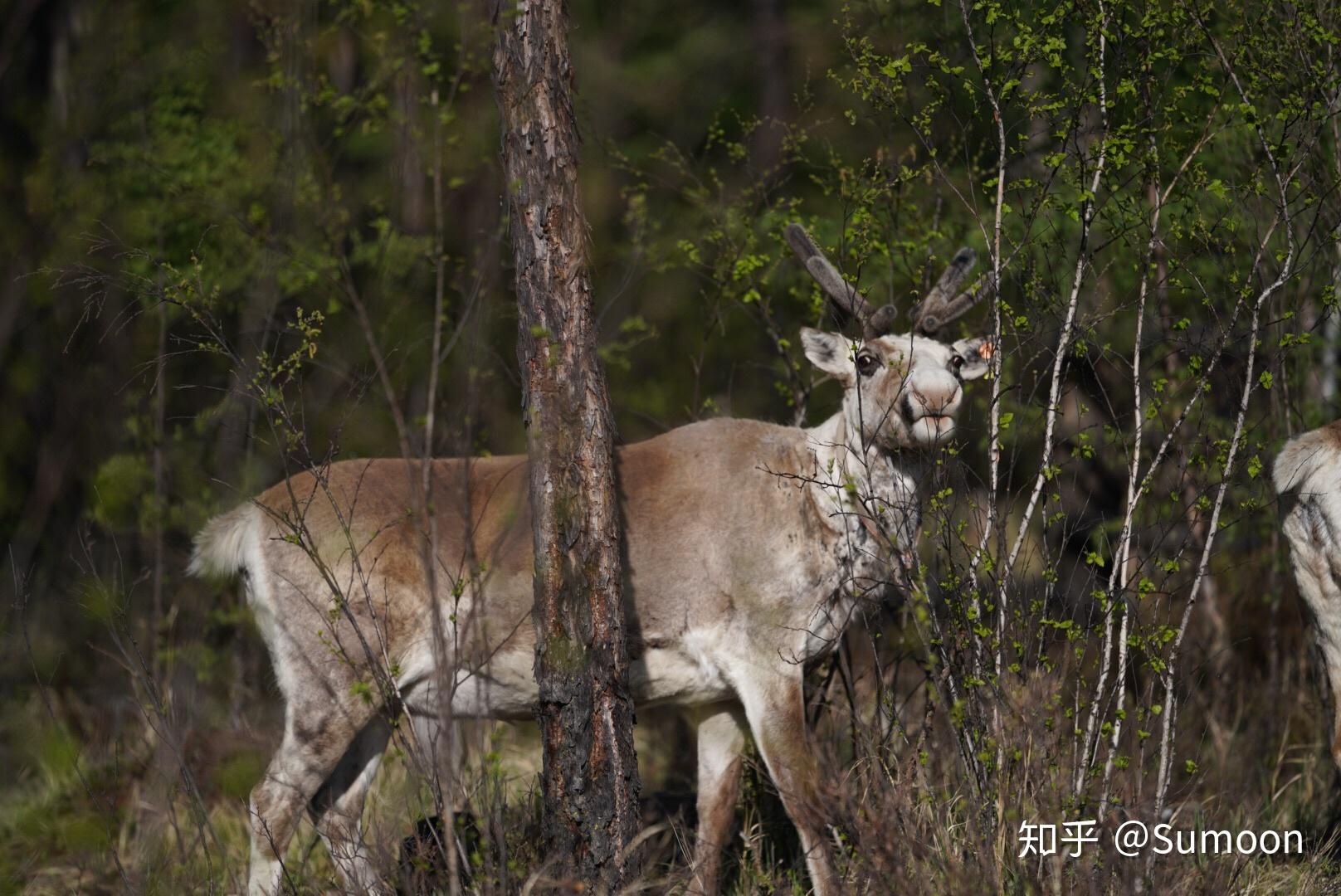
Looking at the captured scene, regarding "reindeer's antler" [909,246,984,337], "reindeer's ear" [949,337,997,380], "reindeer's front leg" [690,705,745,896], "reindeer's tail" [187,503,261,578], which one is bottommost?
"reindeer's front leg" [690,705,745,896]

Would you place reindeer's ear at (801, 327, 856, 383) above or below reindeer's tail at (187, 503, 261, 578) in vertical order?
above

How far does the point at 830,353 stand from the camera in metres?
6.29

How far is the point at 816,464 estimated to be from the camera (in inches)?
235

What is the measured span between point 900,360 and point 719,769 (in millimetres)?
2065

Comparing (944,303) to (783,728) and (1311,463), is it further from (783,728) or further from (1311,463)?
(783,728)

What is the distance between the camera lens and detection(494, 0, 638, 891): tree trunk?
16.0 feet

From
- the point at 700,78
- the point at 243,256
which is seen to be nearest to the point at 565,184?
the point at 243,256

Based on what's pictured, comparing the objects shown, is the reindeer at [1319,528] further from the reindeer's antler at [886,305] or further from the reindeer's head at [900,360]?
the reindeer's antler at [886,305]

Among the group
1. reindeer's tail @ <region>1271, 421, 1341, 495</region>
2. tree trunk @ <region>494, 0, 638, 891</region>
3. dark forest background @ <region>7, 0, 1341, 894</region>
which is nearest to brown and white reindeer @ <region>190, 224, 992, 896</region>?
dark forest background @ <region>7, 0, 1341, 894</region>

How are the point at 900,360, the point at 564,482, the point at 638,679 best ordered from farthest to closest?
the point at 638,679, the point at 900,360, the point at 564,482

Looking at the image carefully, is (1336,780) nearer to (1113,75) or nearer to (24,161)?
(1113,75)

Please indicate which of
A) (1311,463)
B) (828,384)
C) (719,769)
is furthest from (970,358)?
(828,384)

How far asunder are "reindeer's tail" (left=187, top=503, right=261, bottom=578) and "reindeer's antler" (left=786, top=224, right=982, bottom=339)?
2787mm

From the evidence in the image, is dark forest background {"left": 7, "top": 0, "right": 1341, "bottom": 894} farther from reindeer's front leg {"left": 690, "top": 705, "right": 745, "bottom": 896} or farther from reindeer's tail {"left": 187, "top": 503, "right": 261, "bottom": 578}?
reindeer's tail {"left": 187, "top": 503, "right": 261, "bottom": 578}
